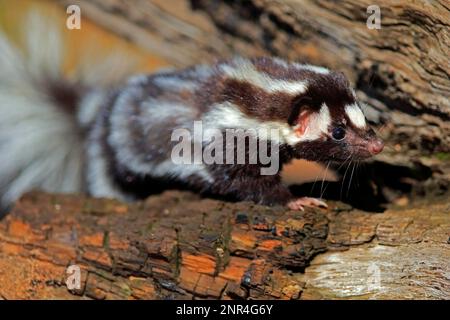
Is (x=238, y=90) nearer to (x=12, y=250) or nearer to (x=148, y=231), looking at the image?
(x=148, y=231)

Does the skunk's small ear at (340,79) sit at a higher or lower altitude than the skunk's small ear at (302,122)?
higher

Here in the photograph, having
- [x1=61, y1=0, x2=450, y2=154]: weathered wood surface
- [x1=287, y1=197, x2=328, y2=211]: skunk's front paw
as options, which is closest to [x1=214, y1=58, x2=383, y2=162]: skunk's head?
[x1=287, y1=197, x2=328, y2=211]: skunk's front paw

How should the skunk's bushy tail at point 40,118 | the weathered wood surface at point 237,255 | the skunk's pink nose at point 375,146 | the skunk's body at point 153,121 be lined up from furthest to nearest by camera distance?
the skunk's bushy tail at point 40,118
the skunk's body at point 153,121
the skunk's pink nose at point 375,146
the weathered wood surface at point 237,255

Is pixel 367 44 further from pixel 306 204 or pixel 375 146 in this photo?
pixel 306 204

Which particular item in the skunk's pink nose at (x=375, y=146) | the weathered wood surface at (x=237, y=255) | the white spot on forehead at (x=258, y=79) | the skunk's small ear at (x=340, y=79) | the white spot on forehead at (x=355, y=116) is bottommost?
the weathered wood surface at (x=237, y=255)

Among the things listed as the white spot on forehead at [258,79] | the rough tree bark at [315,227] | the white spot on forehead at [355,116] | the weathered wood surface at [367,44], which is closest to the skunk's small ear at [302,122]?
the white spot on forehead at [258,79]

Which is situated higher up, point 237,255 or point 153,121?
point 153,121

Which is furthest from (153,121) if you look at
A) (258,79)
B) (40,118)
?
(40,118)

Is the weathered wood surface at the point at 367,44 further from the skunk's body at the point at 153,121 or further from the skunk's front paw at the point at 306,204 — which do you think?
the skunk's front paw at the point at 306,204
